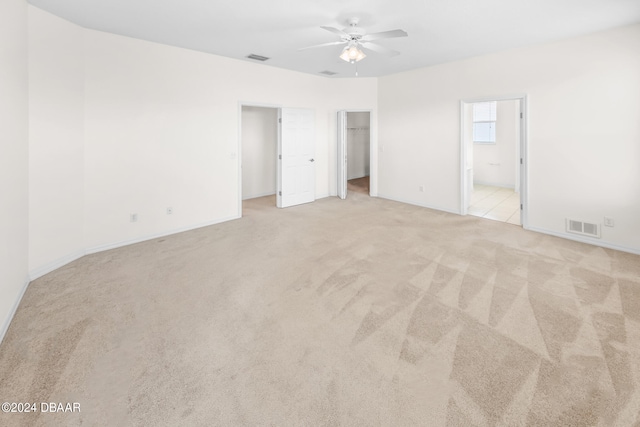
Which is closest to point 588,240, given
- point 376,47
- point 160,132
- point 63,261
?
point 376,47

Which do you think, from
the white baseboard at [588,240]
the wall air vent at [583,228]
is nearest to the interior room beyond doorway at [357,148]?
the white baseboard at [588,240]

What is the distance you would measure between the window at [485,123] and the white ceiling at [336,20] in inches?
182

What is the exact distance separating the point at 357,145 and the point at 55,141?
828 cm

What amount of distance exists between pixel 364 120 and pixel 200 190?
22.2 ft

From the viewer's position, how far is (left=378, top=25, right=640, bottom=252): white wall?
3.93 meters

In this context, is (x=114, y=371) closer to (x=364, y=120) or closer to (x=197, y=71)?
(x=197, y=71)

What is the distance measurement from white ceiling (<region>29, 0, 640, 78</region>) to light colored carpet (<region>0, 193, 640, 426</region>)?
2836mm

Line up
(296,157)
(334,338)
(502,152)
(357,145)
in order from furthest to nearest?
1. (357,145)
2. (502,152)
3. (296,157)
4. (334,338)

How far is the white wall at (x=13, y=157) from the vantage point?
2.50m

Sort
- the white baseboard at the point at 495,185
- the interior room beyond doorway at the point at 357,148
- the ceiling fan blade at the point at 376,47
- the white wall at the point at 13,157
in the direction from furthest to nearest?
the interior room beyond doorway at the point at 357,148
the white baseboard at the point at 495,185
the ceiling fan blade at the point at 376,47
the white wall at the point at 13,157

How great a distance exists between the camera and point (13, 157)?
9.18 ft

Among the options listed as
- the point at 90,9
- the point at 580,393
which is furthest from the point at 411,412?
the point at 90,9

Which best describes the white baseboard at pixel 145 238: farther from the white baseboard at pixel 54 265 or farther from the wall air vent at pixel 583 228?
the wall air vent at pixel 583 228

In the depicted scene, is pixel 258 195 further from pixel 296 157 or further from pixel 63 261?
pixel 63 261
